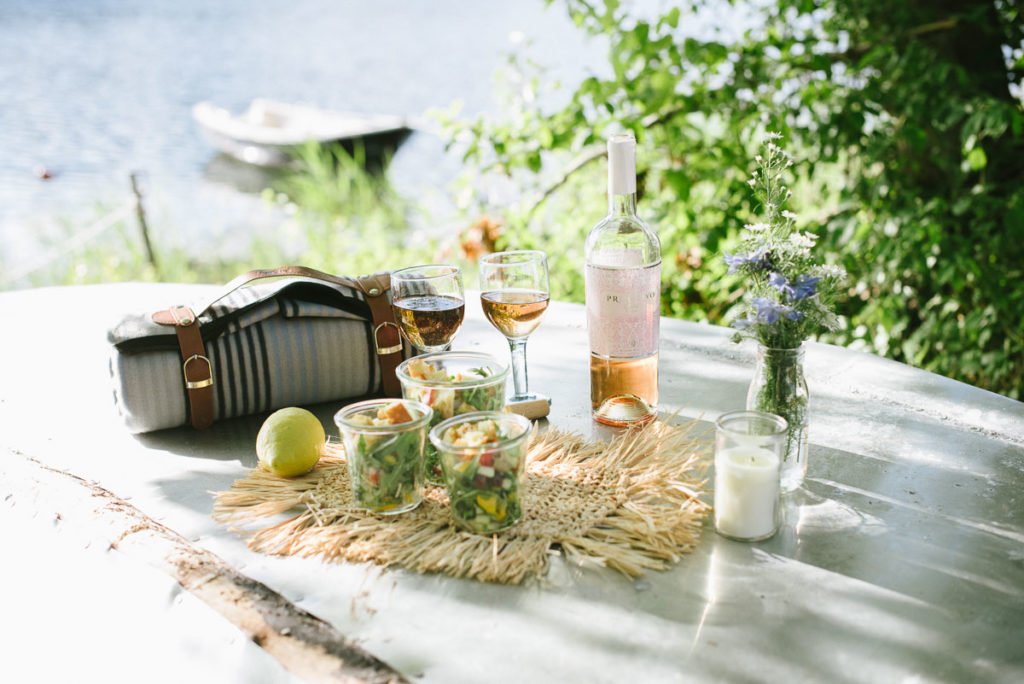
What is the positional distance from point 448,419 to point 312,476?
0.20m

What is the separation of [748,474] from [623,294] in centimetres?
28

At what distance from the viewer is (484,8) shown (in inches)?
694

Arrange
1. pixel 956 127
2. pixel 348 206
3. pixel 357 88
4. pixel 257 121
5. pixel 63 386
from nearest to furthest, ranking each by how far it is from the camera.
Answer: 1. pixel 63 386
2. pixel 956 127
3. pixel 348 206
4. pixel 257 121
5. pixel 357 88

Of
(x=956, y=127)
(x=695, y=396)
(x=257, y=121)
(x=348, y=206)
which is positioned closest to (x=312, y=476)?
(x=695, y=396)

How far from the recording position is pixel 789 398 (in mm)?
925

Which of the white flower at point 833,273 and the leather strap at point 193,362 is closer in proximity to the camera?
the white flower at point 833,273

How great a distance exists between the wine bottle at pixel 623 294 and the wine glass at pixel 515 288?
64 millimetres

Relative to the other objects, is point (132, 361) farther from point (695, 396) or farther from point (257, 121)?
point (257, 121)

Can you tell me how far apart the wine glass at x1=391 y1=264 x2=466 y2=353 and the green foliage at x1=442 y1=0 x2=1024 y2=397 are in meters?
1.20

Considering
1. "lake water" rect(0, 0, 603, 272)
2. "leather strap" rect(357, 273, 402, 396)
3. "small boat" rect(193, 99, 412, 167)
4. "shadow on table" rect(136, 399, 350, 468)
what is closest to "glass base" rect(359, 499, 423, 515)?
"shadow on table" rect(136, 399, 350, 468)

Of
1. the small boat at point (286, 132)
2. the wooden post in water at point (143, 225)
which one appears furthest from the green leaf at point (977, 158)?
the small boat at point (286, 132)

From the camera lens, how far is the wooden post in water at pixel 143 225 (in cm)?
450

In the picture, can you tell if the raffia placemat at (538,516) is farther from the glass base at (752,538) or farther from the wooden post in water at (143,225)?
the wooden post in water at (143,225)

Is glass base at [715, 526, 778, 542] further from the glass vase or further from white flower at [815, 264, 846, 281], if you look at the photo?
white flower at [815, 264, 846, 281]
